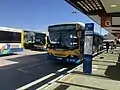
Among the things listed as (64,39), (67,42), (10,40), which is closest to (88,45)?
(67,42)

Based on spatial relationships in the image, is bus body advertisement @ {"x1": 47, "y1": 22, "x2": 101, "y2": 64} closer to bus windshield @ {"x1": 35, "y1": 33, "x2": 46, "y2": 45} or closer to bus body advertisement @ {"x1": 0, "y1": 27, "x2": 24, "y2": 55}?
bus body advertisement @ {"x1": 0, "y1": 27, "x2": 24, "y2": 55}

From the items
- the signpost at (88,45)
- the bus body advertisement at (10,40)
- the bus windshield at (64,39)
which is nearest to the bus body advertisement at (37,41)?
the bus body advertisement at (10,40)

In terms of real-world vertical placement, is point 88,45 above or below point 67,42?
below

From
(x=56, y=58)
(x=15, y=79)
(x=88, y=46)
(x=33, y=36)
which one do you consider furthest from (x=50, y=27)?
(x=33, y=36)

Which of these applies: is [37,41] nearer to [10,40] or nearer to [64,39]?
[10,40]

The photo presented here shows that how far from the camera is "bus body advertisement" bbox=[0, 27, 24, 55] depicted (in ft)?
66.1

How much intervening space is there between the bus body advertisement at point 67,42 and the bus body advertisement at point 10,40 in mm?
7021

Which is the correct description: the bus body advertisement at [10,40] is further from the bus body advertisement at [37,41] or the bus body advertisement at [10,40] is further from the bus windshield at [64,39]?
the bus body advertisement at [37,41]

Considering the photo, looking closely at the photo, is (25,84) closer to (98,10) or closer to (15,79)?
(15,79)

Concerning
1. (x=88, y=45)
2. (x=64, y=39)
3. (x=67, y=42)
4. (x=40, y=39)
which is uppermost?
(x=40, y=39)

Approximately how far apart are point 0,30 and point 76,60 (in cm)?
893

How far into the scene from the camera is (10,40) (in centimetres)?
2134

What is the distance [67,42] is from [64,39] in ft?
0.98

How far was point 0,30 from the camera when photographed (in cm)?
→ 1972
